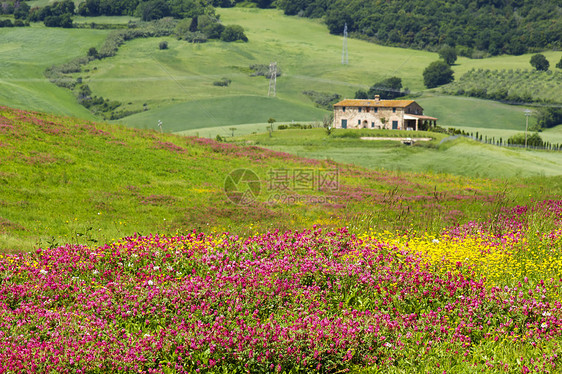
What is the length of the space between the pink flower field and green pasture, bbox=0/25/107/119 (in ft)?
327

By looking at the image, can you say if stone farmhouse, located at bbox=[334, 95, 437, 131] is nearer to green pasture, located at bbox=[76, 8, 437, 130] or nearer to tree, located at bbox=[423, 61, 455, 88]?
green pasture, located at bbox=[76, 8, 437, 130]

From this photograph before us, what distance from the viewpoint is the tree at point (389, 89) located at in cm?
17512

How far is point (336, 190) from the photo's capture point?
3350 cm

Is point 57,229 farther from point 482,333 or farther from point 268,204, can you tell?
point 482,333

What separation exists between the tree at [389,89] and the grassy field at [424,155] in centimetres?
9139

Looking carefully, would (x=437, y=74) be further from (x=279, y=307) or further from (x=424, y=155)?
(x=279, y=307)

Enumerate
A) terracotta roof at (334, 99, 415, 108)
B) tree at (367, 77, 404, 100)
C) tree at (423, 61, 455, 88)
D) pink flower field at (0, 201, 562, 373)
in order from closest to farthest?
pink flower field at (0, 201, 562, 373) < terracotta roof at (334, 99, 415, 108) < tree at (367, 77, 404, 100) < tree at (423, 61, 455, 88)

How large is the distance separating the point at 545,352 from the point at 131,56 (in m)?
193

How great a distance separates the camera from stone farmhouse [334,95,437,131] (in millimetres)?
107062

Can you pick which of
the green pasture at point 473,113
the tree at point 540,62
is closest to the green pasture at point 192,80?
the green pasture at point 473,113

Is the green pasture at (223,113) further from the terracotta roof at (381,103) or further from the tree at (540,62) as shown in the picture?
the tree at (540,62)

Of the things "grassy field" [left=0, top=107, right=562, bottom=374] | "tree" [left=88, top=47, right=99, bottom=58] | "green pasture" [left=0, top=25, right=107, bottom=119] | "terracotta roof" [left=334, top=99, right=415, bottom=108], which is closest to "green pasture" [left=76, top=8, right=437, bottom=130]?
"tree" [left=88, top=47, right=99, bottom=58]

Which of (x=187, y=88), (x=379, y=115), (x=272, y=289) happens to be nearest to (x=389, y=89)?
(x=187, y=88)

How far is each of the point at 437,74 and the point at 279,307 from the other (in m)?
187
